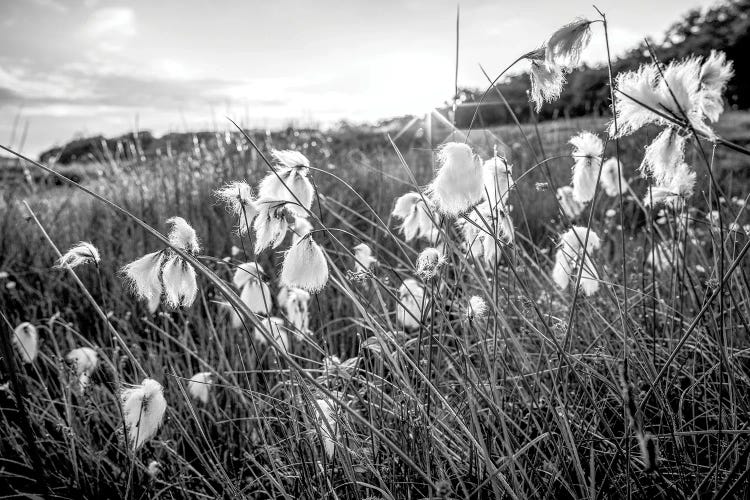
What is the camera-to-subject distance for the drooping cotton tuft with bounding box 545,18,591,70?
4.12 ft

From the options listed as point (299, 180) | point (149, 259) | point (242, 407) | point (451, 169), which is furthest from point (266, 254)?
point (451, 169)

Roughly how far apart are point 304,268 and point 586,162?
3.67 feet

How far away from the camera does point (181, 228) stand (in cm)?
140

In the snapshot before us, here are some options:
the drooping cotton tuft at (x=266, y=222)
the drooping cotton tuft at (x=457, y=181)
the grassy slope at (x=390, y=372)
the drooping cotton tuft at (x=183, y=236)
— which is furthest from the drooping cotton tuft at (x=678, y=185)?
the drooping cotton tuft at (x=183, y=236)

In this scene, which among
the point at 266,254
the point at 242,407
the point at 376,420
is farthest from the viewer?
the point at 266,254

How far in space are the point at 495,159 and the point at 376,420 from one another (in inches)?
38.0

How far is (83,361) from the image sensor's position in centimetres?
224

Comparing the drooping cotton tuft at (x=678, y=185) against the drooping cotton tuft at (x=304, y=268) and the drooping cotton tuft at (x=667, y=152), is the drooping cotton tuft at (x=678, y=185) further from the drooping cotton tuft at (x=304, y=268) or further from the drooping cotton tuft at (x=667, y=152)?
the drooping cotton tuft at (x=304, y=268)

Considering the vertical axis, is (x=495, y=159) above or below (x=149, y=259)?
above

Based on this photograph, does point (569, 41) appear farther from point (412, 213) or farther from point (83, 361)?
point (83, 361)

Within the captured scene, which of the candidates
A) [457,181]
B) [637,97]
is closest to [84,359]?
[457,181]

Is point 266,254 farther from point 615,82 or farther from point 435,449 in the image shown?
point 615,82

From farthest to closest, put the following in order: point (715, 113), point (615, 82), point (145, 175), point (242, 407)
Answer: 1. point (145, 175)
2. point (242, 407)
3. point (715, 113)
4. point (615, 82)

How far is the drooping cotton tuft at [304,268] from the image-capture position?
138 centimetres
